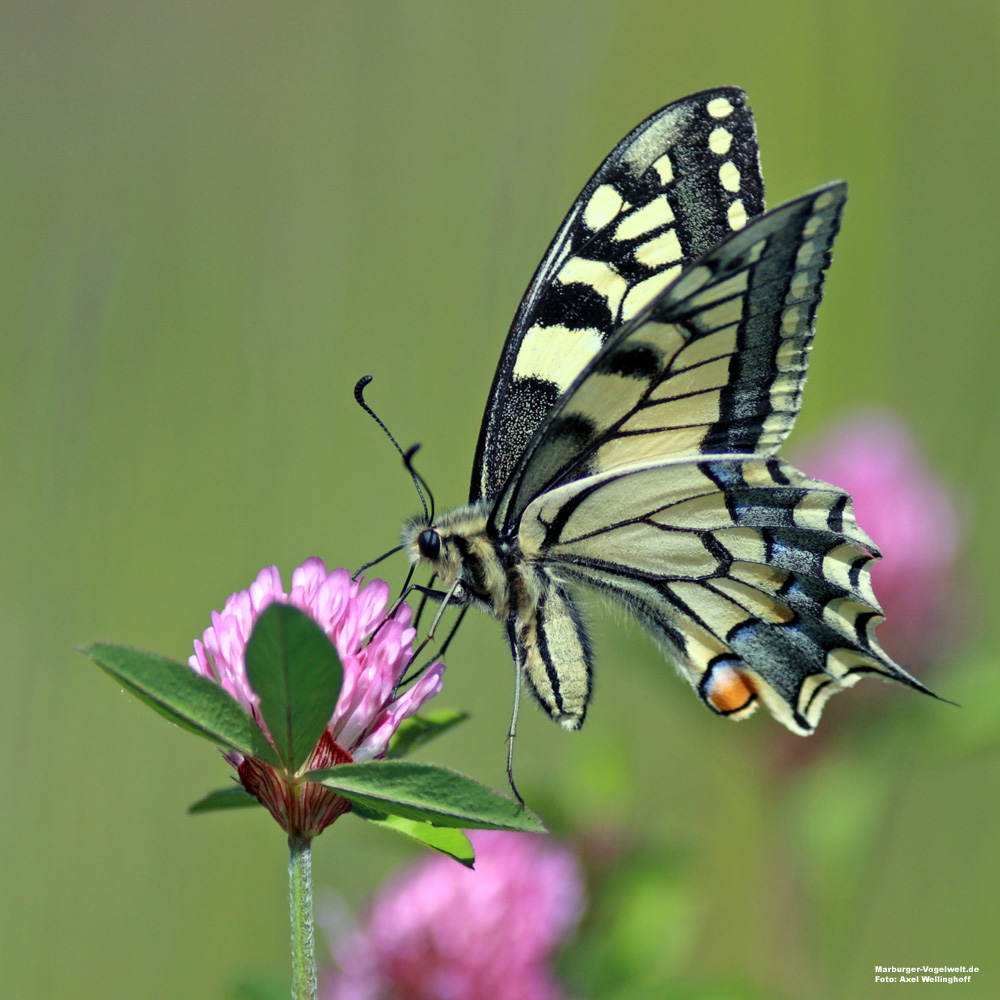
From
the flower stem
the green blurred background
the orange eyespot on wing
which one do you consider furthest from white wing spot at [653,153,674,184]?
the flower stem

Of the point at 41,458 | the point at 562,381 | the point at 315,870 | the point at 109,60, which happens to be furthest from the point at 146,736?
the point at 109,60

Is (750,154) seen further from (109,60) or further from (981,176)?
(109,60)

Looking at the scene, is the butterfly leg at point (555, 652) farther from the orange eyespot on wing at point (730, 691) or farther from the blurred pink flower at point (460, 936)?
the blurred pink flower at point (460, 936)

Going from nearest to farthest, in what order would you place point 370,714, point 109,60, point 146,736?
1. point 370,714
2. point 146,736
3. point 109,60

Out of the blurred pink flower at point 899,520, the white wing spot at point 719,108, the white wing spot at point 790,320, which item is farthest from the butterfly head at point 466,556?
the blurred pink flower at point 899,520

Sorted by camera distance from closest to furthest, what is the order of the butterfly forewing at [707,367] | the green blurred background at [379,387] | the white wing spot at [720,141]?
the butterfly forewing at [707,367], the white wing spot at [720,141], the green blurred background at [379,387]

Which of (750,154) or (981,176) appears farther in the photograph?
(981,176)

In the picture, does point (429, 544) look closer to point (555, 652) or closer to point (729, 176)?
point (555, 652)

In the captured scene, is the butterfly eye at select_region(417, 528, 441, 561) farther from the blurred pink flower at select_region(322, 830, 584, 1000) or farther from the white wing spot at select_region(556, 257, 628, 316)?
the blurred pink flower at select_region(322, 830, 584, 1000)
